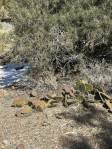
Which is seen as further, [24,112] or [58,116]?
[24,112]

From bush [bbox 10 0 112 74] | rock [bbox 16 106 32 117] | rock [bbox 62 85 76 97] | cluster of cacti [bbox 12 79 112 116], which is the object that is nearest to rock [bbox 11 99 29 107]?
cluster of cacti [bbox 12 79 112 116]

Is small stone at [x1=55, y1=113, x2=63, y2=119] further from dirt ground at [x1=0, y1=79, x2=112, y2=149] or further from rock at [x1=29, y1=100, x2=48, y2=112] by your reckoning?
rock at [x1=29, y1=100, x2=48, y2=112]

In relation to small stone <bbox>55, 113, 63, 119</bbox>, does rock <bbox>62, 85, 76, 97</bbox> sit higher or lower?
higher

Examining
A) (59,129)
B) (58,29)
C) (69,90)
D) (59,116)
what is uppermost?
(58,29)

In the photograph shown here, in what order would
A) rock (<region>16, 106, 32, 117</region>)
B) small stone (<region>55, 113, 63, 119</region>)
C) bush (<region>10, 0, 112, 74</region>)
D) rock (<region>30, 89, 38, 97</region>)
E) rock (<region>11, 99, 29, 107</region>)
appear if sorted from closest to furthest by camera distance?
small stone (<region>55, 113, 63, 119</region>), rock (<region>16, 106, 32, 117</region>), rock (<region>11, 99, 29, 107</region>), rock (<region>30, 89, 38, 97</region>), bush (<region>10, 0, 112, 74</region>)

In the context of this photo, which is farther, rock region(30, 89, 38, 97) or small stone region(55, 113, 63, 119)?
rock region(30, 89, 38, 97)

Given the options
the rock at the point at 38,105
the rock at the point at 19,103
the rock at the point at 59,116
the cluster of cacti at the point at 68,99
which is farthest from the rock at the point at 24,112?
the rock at the point at 59,116

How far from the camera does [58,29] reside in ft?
26.9

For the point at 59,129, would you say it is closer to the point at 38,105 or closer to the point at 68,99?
the point at 38,105

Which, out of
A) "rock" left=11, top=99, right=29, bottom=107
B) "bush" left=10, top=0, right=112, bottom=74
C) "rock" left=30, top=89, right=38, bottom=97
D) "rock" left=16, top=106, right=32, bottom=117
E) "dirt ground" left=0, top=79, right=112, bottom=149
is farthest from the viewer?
"bush" left=10, top=0, right=112, bottom=74

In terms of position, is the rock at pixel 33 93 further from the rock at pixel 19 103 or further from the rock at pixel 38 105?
the rock at pixel 38 105

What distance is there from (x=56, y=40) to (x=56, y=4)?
2.73 feet

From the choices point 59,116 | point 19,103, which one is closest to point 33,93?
point 19,103

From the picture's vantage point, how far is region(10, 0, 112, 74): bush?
316 inches
